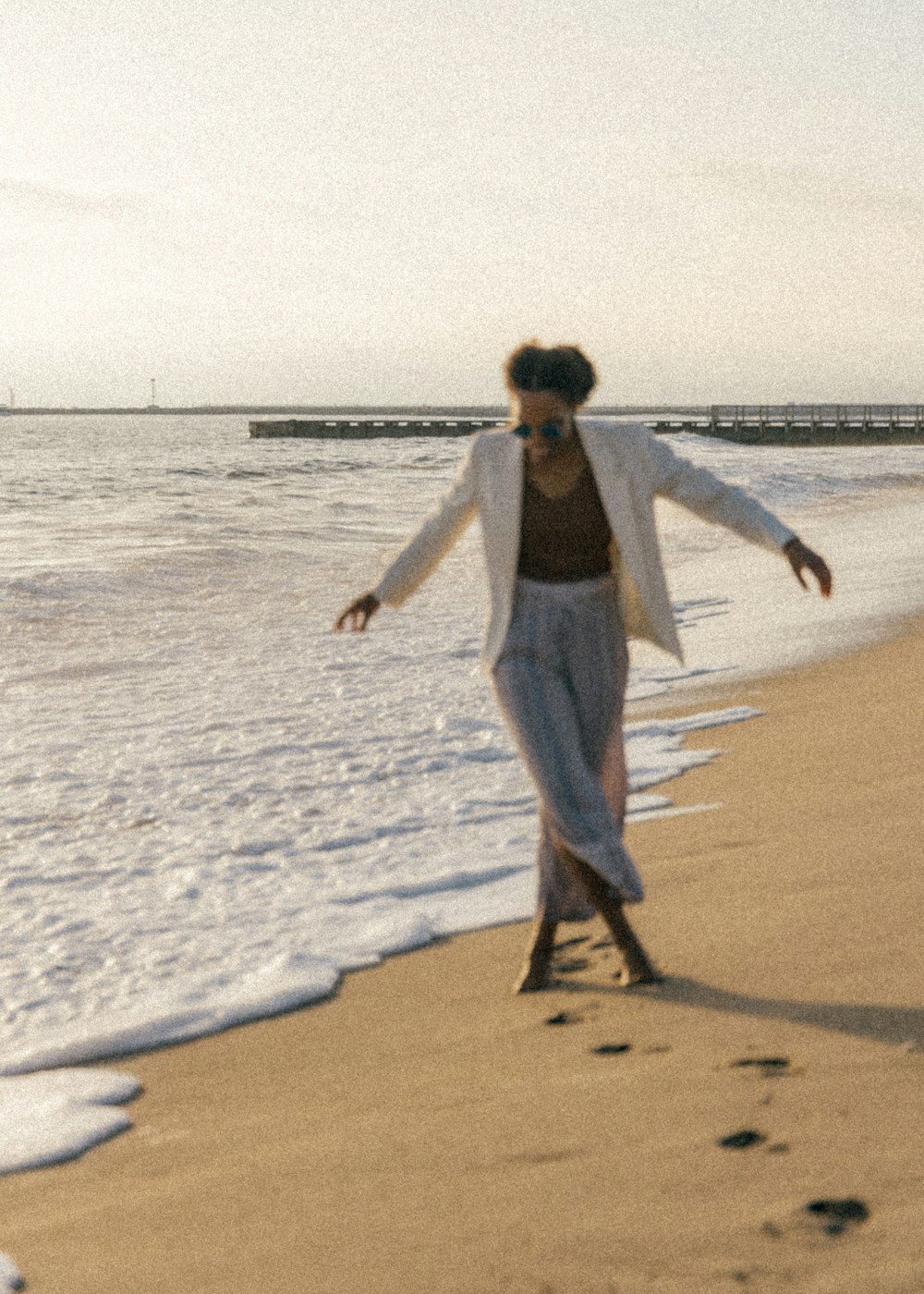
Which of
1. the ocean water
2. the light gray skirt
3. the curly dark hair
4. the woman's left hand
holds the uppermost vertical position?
the curly dark hair

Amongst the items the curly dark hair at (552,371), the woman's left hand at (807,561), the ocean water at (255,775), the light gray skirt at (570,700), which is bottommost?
the ocean water at (255,775)

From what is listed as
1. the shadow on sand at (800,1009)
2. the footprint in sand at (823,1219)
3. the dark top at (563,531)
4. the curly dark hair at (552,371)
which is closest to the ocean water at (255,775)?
the shadow on sand at (800,1009)

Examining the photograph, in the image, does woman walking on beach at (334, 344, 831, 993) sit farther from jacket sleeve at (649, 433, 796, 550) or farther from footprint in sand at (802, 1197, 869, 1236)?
footprint in sand at (802, 1197, 869, 1236)

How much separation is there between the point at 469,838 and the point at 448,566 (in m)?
10.4

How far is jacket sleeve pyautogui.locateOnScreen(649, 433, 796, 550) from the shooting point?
10.9ft

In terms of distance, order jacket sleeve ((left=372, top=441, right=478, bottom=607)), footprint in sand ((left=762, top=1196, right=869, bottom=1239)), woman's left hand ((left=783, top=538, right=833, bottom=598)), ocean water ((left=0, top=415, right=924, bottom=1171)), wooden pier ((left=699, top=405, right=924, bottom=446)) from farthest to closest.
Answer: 1. wooden pier ((left=699, top=405, right=924, bottom=446))
2. ocean water ((left=0, top=415, right=924, bottom=1171))
3. jacket sleeve ((left=372, top=441, right=478, bottom=607))
4. woman's left hand ((left=783, top=538, right=833, bottom=598))
5. footprint in sand ((left=762, top=1196, right=869, bottom=1239))

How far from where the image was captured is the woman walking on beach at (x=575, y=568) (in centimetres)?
327

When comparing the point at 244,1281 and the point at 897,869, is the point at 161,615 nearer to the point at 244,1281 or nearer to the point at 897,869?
the point at 897,869

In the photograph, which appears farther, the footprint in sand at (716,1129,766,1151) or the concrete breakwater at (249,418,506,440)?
the concrete breakwater at (249,418,506,440)

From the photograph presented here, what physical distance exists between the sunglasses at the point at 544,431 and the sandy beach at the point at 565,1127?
4.25 ft

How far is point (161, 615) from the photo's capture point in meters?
12.2

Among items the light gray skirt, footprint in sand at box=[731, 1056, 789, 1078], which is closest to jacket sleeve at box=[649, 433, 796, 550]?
the light gray skirt

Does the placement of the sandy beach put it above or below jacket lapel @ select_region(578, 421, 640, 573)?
below

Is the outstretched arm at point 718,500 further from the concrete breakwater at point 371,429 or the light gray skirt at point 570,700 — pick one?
the concrete breakwater at point 371,429
